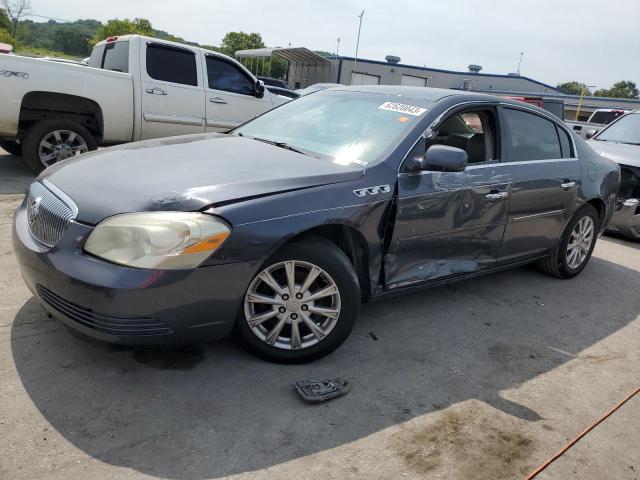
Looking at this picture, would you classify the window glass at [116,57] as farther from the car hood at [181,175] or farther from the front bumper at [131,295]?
the front bumper at [131,295]

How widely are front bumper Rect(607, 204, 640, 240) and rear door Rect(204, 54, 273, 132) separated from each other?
5390mm

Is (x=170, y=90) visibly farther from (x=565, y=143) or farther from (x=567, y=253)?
(x=567, y=253)

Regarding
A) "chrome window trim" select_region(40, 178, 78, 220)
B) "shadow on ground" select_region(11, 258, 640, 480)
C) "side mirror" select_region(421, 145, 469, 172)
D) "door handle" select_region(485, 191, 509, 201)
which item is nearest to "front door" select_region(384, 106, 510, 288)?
"door handle" select_region(485, 191, 509, 201)

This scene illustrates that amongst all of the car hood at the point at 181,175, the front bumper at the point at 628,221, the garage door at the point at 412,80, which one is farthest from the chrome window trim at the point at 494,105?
the garage door at the point at 412,80

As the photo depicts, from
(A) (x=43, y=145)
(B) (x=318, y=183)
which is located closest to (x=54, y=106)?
(A) (x=43, y=145)

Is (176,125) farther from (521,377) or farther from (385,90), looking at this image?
(521,377)

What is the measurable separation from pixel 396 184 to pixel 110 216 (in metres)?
1.63

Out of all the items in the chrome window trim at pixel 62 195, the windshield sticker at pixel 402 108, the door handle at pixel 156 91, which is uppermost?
the windshield sticker at pixel 402 108

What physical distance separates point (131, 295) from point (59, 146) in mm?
5148

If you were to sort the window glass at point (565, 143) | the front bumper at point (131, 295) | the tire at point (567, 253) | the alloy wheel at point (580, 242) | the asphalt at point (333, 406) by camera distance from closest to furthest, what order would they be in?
1. the asphalt at point (333, 406)
2. the front bumper at point (131, 295)
3. the window glass at point (565, 143)
4. the tire at point (567, 253)
5. the alloy wheel at point (580, 242)

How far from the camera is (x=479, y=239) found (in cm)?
386

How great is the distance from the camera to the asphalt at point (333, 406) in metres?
2.23

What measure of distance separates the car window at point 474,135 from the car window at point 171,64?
4.92 meters

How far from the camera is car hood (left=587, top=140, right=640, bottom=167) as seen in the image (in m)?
6.92
